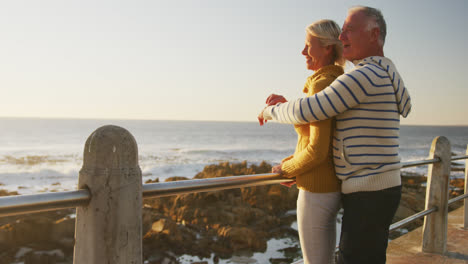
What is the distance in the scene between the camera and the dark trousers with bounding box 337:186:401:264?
168 centimetres

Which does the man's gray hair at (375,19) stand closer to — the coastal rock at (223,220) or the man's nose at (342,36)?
the man's nose at (342,36)

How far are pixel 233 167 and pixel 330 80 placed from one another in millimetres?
14166

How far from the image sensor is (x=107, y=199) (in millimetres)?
1207

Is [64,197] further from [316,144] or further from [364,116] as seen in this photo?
[364,116]

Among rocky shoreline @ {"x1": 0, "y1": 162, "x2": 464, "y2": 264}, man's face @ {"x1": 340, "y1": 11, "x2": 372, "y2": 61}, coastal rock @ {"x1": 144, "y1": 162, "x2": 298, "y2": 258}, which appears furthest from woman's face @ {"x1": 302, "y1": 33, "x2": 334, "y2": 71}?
coastal rock @ {"x1": 144, "y1": 162, "x2": 298, "y2": 258}

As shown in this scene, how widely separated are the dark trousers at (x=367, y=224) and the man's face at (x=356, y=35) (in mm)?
654

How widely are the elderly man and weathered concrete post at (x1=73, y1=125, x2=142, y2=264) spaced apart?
0.78m

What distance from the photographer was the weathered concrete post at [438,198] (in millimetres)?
3711

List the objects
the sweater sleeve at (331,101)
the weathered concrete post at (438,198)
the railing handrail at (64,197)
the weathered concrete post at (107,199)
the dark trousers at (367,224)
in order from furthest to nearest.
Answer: the weathered concrete post at (438,198) < the dark trousers at (367,224) < the sweater sleeve at (331,101) < the weathered concrete post at (107,199) < the railing handrail at (64,197)

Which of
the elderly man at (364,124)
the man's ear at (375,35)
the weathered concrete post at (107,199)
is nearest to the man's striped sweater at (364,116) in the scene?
the elderly man at (364,124)

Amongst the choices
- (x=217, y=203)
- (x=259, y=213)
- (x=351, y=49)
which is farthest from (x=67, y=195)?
(x=217, y=203)

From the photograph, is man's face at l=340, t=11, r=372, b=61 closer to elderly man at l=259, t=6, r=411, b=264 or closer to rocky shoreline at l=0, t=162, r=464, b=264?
elderly man at l=259, t=6, r=411, b=264

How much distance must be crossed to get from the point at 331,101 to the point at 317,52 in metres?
0.35

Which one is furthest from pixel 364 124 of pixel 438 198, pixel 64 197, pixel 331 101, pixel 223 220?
pixel 223 220
